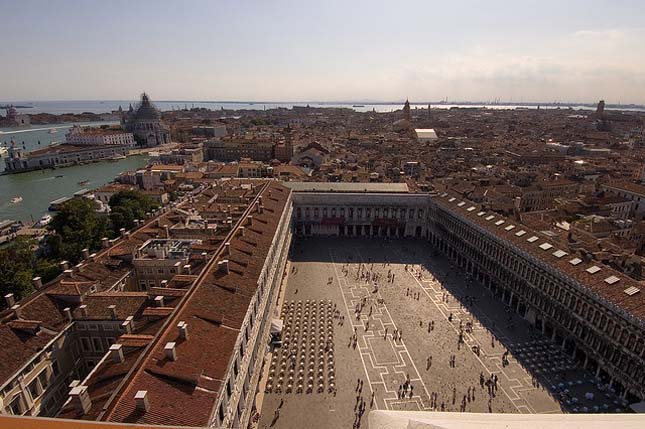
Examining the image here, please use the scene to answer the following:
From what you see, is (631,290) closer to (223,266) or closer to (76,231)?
(223,266)

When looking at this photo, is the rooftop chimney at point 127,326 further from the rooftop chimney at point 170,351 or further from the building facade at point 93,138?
the building facade at point 93,138

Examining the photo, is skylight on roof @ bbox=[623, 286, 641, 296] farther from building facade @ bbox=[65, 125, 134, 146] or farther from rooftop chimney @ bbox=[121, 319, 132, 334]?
building facade @ bbox=[65, 125, 134, 146]

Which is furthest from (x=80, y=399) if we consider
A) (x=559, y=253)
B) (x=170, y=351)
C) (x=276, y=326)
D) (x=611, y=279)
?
(x=559, y=253)

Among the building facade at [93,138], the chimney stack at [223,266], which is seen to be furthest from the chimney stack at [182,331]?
the building facade at [93,138]

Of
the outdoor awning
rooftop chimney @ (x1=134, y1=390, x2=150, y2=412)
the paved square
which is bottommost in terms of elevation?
the paved square

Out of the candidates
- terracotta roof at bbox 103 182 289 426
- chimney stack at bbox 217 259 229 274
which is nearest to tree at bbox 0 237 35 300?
terracotta roof at bbox 103 182 289 426

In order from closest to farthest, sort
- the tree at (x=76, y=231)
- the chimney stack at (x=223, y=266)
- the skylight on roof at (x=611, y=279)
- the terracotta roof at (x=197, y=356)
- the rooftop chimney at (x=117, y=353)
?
the terracotta roof at (x=197, y=356), the rooftop chimney at (x=117, y=353), the chimney stack at (x=223, y=266), the skylight on roof at (x=611, y=279), the tree at (x=76, y=231)
